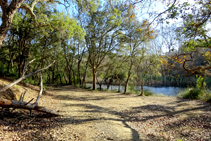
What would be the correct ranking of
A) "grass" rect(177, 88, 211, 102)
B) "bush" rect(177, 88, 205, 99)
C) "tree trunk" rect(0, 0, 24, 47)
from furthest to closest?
"bush" rect(177, 88, 205, 99) → "grass" rect(177, 88, 211, 102) → "tree trunk" rect(0, 0, 24, 47)

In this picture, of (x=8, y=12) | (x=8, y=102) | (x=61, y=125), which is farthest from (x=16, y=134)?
(x=8, y=12)

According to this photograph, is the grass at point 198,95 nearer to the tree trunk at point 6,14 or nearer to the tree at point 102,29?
the tree at point 102,29

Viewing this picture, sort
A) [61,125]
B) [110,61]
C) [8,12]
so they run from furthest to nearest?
[110,61] < [61,125] < [8,12]

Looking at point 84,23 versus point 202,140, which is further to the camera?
point 84,23

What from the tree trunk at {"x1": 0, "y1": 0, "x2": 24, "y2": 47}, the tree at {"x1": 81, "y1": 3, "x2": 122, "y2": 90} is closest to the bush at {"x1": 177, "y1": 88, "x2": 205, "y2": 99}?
the tree at {"x1": 81, "y1": 3, "x2": 122, "y2": 90}

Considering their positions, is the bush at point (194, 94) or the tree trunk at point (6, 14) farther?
the bush at point (194, 94)

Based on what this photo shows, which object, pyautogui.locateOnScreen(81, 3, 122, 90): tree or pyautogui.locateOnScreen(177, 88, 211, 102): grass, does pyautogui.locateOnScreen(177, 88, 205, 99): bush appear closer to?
pyautogui.locateOnScreen(177, 88, 211, 102): grass

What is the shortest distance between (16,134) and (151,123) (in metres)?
5.23

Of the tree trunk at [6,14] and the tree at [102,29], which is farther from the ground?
the tree at [102,29]

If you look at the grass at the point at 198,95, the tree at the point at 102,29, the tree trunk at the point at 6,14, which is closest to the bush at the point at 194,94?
the grass at the point at 198,95

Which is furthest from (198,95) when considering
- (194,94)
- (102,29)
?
(102,29)

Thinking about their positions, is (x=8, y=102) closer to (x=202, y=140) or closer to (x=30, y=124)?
(x=30, y=124)

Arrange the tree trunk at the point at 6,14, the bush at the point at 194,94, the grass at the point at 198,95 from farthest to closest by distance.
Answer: the bush at the point at 194,94 < the grass at the point at 198,95 < the tree trunk at the point at 6,14

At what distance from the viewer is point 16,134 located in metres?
3.51
